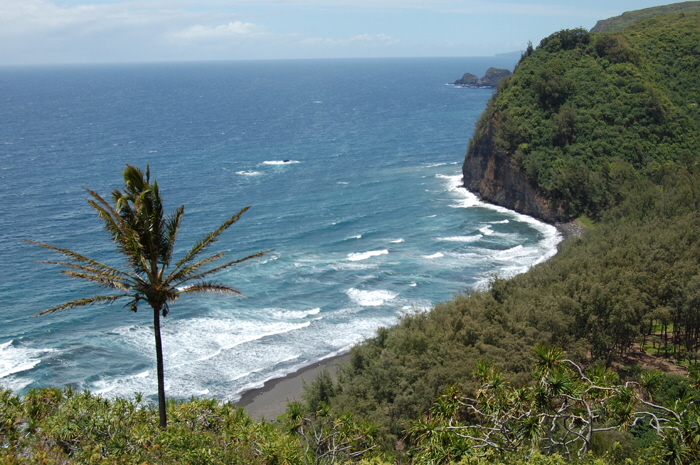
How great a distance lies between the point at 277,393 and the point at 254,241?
25545 mm

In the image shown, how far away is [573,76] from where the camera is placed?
81.0 m

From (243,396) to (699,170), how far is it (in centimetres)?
4732

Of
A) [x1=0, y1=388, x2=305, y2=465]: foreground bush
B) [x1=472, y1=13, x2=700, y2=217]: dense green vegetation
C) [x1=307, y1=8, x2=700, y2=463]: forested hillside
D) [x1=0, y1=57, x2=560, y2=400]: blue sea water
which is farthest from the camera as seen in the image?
[x1=472, y1=13, x2=700, y2=217]: dense green vegetation

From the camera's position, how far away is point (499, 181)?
74.6 meters

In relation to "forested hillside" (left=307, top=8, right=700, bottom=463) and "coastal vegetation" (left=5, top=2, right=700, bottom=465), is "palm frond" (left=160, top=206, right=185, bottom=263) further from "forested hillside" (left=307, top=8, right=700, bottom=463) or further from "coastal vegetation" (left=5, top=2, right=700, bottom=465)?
"forested hillside" (left=307, top=8, right=700, bottom=463)

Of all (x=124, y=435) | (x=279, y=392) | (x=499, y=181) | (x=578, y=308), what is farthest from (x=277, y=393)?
(x=499, y=181)

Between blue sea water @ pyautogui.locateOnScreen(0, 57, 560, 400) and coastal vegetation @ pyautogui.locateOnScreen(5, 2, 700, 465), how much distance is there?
25.6 feet

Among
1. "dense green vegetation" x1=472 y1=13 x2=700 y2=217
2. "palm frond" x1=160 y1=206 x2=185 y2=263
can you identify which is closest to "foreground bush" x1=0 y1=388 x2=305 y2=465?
"palm frond" x1=160 y1=206 x2=185 y2=263

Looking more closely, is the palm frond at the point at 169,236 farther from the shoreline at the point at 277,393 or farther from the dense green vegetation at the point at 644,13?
the dense green vegetation at the point at 644,13

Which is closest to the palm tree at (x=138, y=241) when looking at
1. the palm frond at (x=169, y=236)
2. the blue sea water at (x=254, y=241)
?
the palm frond at (x=169, y=236)

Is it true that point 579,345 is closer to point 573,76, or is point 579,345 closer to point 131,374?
point 131,374

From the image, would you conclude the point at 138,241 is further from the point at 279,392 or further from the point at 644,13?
the point at 644,13

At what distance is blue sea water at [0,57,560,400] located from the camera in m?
41.1

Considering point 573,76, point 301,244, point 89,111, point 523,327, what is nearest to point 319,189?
point 301,244
